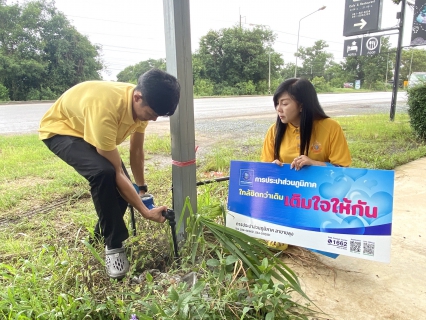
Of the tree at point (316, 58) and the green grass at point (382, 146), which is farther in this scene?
the tree at point (316, 58)

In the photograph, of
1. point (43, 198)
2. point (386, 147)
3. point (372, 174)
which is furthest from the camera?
point (386, 147)

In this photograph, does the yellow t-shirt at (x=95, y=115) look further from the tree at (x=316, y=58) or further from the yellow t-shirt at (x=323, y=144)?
the tree at (x=316, y=58)

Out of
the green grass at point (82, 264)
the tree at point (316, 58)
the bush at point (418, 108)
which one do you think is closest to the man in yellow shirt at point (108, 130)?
the green grass at point (82, 264)

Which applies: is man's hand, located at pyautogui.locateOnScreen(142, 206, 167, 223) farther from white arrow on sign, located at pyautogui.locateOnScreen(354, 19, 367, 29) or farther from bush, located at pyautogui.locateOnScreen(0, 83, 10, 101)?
bush, located at pyautogui.locateOnScreen(0, 83, 10, 101)

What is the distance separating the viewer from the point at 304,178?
1.83m

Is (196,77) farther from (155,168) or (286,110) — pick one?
(286,110)

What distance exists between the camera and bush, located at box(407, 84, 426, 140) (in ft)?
19.2

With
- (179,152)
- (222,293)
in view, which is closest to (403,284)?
(222,293)

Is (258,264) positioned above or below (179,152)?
below

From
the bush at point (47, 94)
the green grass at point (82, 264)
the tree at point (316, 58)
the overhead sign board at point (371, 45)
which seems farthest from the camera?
the tree at point (316, 58)

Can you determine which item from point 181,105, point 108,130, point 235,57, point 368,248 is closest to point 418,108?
point 368,248

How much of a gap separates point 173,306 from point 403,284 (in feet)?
4.56

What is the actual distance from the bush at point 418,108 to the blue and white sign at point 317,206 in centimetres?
522

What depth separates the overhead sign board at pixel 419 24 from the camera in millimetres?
7562
